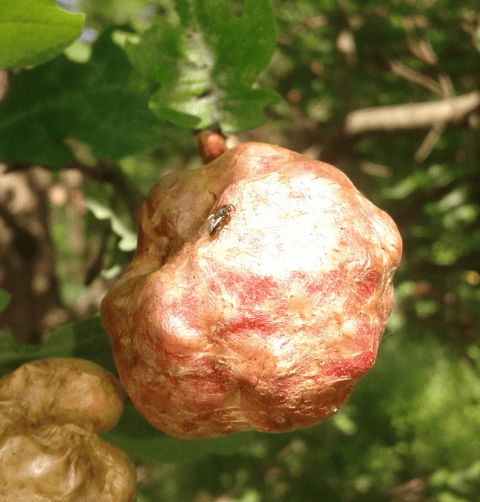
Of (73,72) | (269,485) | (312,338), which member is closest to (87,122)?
(73,72)

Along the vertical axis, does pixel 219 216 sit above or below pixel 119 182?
above

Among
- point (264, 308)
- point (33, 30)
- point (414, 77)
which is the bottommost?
point (414, 77)

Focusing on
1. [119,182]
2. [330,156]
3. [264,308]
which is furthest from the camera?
[330,156]

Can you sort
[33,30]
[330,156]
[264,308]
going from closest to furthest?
[264,308]
[33,30]
[330,156]

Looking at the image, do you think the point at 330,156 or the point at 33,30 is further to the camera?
the point at 330,156

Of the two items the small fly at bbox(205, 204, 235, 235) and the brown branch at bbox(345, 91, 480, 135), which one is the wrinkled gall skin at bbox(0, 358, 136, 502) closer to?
the small fly at bbox(205, 204, 235, 235)

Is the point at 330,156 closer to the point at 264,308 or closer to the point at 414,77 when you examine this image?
the point at 414,77

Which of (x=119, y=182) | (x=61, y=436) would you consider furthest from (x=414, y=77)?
(x=61, y=436)
